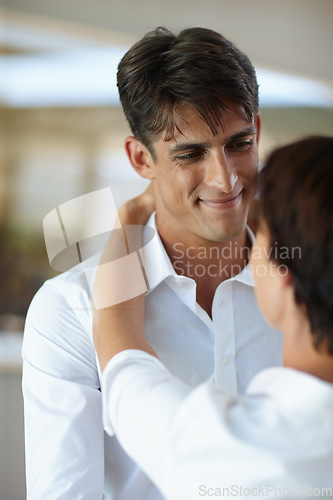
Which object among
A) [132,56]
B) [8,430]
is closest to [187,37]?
[132,56]

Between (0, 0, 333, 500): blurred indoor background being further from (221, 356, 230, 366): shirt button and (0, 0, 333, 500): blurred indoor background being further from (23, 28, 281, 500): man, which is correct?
(221, 356, 230, 366): shirt button

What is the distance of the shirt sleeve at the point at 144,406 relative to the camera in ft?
2.70

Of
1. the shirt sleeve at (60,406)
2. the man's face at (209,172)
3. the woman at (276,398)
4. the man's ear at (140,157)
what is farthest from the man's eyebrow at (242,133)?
the shirt sleeve at (60,406)

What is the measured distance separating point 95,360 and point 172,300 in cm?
23

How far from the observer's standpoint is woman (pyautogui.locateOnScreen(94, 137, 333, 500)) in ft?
2.43

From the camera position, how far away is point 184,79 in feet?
4.07

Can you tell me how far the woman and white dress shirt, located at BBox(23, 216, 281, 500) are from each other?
330 mm

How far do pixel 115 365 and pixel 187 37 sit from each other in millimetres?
794

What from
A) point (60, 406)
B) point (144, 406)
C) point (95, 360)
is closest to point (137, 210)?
point (95, 360)

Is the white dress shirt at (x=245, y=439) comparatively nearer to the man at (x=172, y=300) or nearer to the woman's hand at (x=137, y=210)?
the man at (x=172, y=300)

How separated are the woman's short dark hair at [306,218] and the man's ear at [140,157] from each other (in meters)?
0.64

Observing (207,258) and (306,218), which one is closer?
(306,218)

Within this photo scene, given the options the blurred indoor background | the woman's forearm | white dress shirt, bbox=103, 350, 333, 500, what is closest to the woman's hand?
the woman's forearm

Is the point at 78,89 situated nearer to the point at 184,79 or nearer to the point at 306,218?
the point at 184,79
